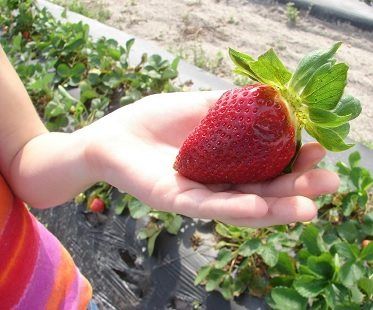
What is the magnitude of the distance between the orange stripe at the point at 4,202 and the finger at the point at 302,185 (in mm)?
463

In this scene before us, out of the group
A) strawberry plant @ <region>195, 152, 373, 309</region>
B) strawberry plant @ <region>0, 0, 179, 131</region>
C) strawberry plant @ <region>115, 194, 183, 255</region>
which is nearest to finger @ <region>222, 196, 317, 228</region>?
strawberry plant @ <region>195, 152, 373, 309</region>

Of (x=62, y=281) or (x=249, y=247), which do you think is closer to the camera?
(x=62, y=281)

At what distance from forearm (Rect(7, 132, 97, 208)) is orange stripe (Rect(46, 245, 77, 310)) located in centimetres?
13

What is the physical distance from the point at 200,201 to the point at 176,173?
0.44ft

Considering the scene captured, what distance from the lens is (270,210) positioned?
2.51 feet

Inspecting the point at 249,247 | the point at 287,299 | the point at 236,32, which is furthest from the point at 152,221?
the point at 236,32

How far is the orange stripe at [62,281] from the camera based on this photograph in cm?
106

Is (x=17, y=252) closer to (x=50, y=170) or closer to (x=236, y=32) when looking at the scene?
(x=50, y=170)

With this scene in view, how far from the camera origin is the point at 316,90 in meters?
0.80

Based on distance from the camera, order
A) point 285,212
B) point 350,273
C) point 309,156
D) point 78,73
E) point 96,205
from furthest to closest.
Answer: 1. point 78,73
2. point 96,205
3. point 350,273
4. point 309,156
5. point 285,212

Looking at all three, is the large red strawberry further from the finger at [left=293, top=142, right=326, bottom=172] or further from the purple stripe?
the purple stripe

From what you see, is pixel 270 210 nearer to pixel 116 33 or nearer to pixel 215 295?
pixel 215 295

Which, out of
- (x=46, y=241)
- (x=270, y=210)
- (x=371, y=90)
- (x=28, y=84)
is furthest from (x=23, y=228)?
(x=371, y=90)

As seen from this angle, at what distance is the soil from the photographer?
2889 mm
